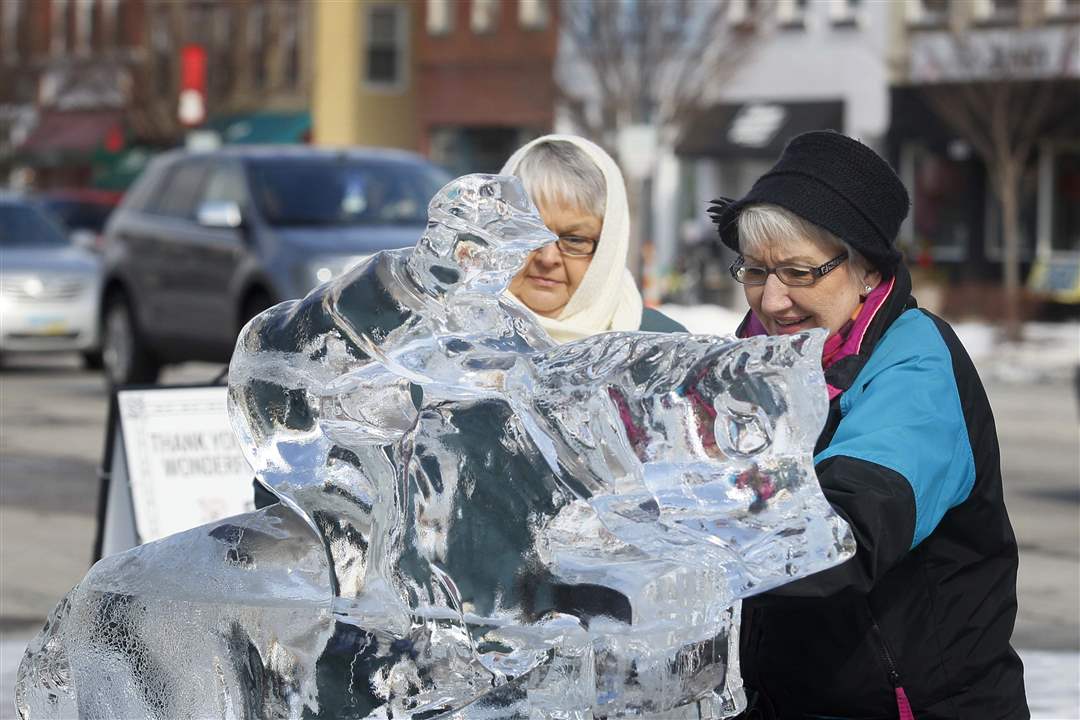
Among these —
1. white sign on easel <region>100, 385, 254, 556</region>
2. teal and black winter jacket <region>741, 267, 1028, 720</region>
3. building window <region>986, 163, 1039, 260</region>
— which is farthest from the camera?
building window <region>986, 163, 1039, 260</region>

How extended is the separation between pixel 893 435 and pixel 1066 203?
102ft

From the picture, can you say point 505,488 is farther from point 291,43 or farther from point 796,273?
point 291,43

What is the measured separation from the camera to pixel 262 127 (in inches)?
1774

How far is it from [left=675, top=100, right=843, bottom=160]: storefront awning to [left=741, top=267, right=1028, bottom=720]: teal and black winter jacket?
3138cm

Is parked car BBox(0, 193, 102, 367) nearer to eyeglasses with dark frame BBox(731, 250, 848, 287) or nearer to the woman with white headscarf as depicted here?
the woman with white headscarf

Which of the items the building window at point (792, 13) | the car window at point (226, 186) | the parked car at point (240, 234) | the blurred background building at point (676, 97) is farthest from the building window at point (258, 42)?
the car window at point (226, 186)

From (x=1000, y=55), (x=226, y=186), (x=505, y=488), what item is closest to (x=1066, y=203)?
(x=1000, y=55)

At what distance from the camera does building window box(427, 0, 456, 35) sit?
4259cm

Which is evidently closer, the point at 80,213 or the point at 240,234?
the point at 240,234

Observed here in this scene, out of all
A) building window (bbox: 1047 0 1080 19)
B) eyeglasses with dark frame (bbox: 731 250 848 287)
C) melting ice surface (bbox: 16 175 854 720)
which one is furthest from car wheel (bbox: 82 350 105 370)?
building window (bbox: 1047 0 1080 19)

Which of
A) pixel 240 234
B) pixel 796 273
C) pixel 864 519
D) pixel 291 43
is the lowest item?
pixel 240 234

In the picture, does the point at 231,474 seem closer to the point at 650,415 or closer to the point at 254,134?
the point at 650,415

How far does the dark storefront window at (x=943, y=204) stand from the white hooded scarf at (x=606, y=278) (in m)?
29.4

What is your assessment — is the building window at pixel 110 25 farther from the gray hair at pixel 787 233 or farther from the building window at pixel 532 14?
the gray hair at pixel 787 233
